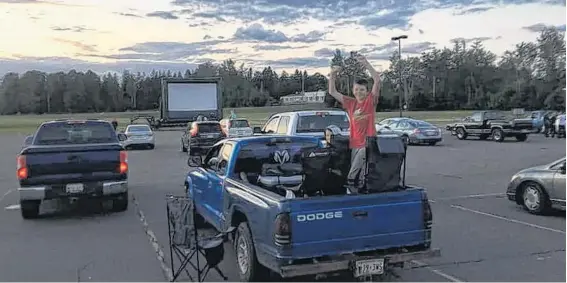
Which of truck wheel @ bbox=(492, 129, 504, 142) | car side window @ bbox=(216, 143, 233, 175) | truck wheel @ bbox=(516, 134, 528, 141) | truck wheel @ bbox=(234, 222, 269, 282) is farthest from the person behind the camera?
truck wheel @ bbox=(492, 129, 504, 142)

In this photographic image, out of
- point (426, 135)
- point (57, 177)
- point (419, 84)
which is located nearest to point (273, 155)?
point (57, 177)

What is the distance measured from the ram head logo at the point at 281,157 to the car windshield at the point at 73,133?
4.97 m

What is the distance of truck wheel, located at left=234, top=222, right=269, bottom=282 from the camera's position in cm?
610

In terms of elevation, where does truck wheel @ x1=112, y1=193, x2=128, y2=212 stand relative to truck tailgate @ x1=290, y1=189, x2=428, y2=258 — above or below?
below

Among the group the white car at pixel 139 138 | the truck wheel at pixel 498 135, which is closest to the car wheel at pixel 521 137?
the truck wheel at pixel 498 135

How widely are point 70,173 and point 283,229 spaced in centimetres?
610

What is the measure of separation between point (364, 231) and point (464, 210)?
230 inches

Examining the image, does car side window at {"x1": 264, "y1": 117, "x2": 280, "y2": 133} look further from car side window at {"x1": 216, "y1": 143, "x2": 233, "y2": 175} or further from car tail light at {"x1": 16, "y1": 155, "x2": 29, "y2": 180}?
car side window at {"x1": 216, "y1": 143, "x2": 233, "y2": 175}

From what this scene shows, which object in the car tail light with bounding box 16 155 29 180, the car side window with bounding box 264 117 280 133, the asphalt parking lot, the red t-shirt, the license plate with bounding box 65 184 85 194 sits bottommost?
the asphalt parking lot

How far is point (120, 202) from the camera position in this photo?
11219 millimetres

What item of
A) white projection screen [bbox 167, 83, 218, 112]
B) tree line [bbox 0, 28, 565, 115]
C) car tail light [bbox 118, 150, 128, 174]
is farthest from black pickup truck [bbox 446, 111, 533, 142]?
tree line [bbox 0, 28, 565, 115]

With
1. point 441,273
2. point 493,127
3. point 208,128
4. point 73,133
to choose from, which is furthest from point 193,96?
point 441,273

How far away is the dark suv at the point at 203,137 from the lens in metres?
26.2

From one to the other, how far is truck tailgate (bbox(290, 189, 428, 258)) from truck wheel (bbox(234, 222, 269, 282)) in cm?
65
